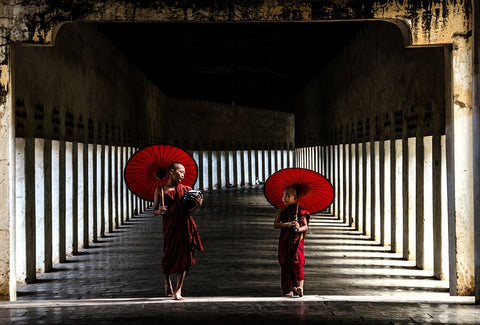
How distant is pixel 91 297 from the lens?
994 cm

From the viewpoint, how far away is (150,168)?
9594 millimetres

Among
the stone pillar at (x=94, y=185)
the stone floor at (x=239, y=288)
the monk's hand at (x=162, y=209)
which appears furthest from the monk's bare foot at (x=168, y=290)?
the stone pillar at (x=94, y=185)

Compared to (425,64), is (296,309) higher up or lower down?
lower down

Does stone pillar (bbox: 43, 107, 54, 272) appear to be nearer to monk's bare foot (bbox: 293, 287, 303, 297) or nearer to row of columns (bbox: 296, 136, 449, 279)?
monk's bare foot (bbox: 293, 287, 303, 297)

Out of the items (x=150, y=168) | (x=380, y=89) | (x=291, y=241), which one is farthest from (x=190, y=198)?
(x=380, y=89)

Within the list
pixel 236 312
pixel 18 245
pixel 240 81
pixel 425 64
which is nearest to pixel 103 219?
pixel 18 245

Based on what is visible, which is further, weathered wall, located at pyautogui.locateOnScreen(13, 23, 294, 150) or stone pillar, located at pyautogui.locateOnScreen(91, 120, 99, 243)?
stone pillar, located at pyautogui.locateOnScreen(91, 120, 99, 243)

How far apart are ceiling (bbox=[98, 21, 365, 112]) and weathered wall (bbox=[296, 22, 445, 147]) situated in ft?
3.19

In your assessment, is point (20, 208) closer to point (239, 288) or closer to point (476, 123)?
point (239, 288)

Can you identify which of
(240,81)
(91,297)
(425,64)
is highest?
(240,81)

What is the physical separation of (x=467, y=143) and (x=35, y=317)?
5524 mm

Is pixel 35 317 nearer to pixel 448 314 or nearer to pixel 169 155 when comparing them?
pixel 169 155

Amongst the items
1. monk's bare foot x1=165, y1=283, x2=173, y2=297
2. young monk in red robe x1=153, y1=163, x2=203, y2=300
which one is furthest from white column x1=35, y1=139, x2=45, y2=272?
young monk in red robe x1=153, y1=163, x2=203, y2=300

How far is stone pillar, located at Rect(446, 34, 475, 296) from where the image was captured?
912cm
